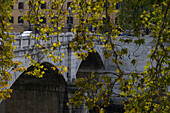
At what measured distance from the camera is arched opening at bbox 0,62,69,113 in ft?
112

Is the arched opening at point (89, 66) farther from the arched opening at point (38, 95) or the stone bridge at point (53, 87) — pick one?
the arched opening at point (38, 95)

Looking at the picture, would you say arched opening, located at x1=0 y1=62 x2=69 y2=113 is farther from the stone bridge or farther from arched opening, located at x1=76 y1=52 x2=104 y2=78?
arched opening, located at x1=76 y1=52 x2=104 y2=78

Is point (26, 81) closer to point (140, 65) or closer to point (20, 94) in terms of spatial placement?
point (20, 94)

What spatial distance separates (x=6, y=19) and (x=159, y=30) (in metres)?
4.37

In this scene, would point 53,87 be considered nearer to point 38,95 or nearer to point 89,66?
point 38,95

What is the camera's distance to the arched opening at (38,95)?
112 ft

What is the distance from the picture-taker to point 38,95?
37.0 m

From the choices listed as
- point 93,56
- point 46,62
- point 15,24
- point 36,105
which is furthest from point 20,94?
point 15,24

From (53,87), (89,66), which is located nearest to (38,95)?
(53,87)

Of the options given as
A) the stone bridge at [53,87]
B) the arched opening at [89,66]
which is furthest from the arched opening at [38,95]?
the arched opening at [89,66]

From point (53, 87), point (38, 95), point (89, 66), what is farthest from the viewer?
point (89, 66)

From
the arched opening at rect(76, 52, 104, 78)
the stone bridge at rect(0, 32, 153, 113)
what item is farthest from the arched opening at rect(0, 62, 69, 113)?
the arched opening at rect(76, 52, 104, 78)

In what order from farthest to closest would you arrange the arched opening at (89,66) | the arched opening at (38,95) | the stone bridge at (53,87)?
the arched opening at (89,66) → the arched opening at (38,95) → the stone bridge at (53,87)

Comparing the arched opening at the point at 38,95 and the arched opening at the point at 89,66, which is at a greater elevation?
the arched opening at the point at 89,66
